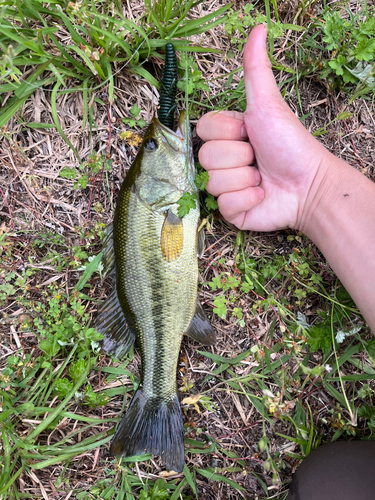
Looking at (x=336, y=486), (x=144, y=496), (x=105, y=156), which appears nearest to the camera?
(x=336, y=486)

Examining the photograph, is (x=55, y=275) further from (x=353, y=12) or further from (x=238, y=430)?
(x=353, y=12)

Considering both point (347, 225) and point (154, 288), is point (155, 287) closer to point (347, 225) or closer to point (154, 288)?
point (154, 288)

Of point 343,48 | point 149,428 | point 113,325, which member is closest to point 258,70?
point 343,48

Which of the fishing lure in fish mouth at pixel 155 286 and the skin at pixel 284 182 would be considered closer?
the skin at pixel 284 182

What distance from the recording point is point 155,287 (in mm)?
2643

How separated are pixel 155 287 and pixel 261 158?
1.35 metres

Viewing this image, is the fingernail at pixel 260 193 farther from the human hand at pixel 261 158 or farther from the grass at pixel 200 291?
the grass at pixel 200 291

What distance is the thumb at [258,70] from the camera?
2367 mm

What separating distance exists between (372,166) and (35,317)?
132 inches

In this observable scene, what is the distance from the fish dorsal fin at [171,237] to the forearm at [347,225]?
1.07m

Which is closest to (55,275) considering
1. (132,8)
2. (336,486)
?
(132,8)

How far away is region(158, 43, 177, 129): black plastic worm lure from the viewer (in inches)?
103

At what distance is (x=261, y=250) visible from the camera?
306cm

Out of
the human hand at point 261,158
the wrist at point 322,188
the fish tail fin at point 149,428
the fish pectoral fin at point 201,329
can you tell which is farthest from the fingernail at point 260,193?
the fish tail fin at point 149,428
